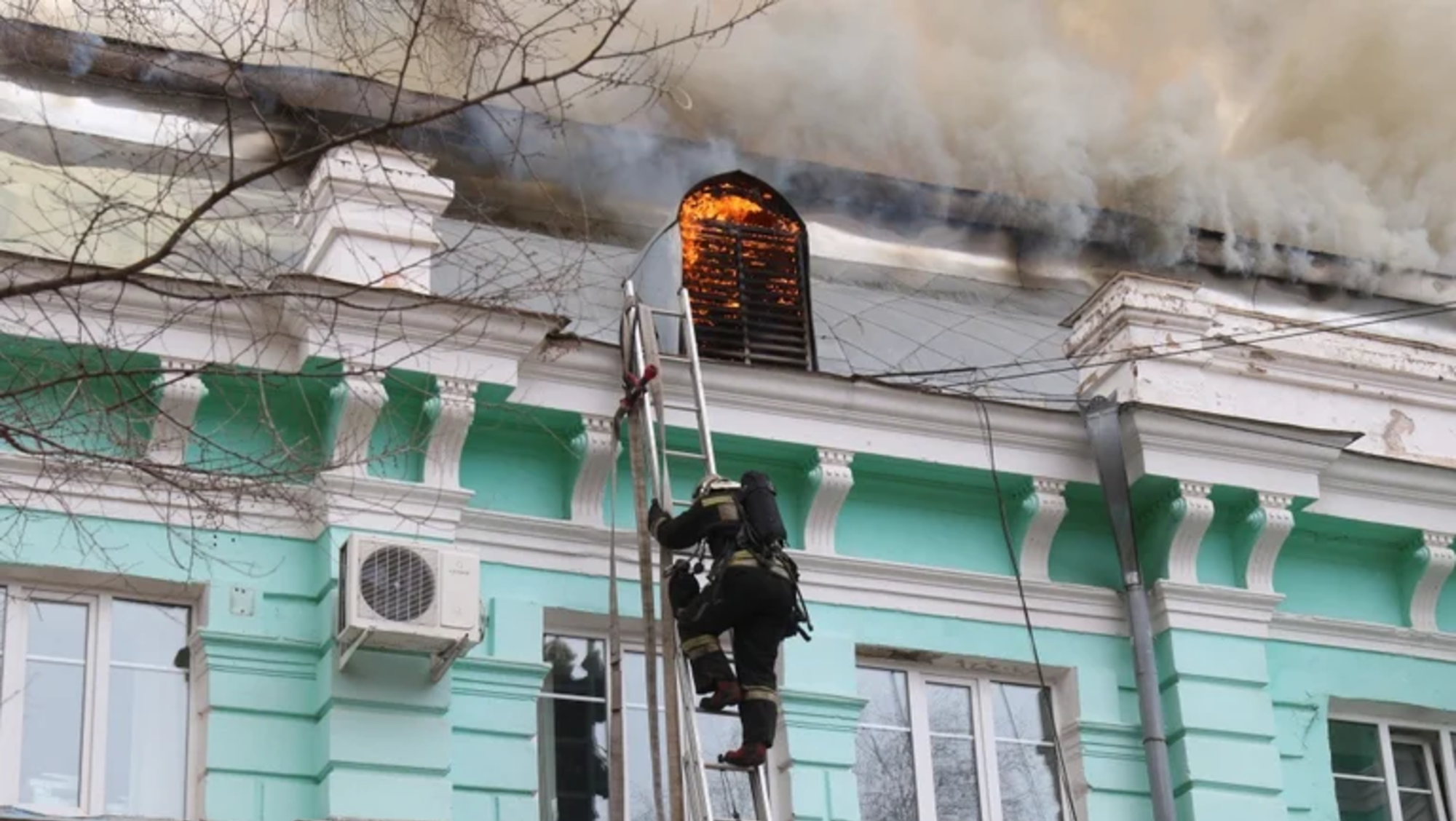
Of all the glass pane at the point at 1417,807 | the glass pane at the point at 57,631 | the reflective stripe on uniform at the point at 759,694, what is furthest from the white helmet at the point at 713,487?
the glass pane at the point at 1417,807

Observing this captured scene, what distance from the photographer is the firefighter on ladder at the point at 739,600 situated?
39.0 feet

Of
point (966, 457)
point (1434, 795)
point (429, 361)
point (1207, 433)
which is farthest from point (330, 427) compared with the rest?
point (1434, 795)

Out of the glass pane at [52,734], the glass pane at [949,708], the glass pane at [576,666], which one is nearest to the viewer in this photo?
the glass pane at [52,734]

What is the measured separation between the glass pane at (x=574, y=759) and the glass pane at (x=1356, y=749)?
3.91 m

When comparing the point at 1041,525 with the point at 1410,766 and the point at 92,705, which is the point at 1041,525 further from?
the point at 92,705

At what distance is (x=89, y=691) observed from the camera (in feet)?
40.2

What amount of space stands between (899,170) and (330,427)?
6.36 metres

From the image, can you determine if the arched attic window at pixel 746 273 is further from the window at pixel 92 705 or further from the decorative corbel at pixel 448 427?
the window at pixel 92 705

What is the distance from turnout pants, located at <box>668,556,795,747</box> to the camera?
11867 millimetres

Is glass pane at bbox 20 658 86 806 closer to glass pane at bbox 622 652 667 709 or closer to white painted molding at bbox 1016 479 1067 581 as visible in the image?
glass pane at bbox 622 652 667 709

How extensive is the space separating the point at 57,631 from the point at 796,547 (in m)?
3.47

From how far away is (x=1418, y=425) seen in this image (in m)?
15.5

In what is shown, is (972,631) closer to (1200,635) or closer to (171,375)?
(1200,635)

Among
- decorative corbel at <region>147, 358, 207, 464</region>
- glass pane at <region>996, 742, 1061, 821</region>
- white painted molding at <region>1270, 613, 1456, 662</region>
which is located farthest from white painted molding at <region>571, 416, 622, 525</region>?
white painted molding at <region>1270, 613, 1456, 662</region>
